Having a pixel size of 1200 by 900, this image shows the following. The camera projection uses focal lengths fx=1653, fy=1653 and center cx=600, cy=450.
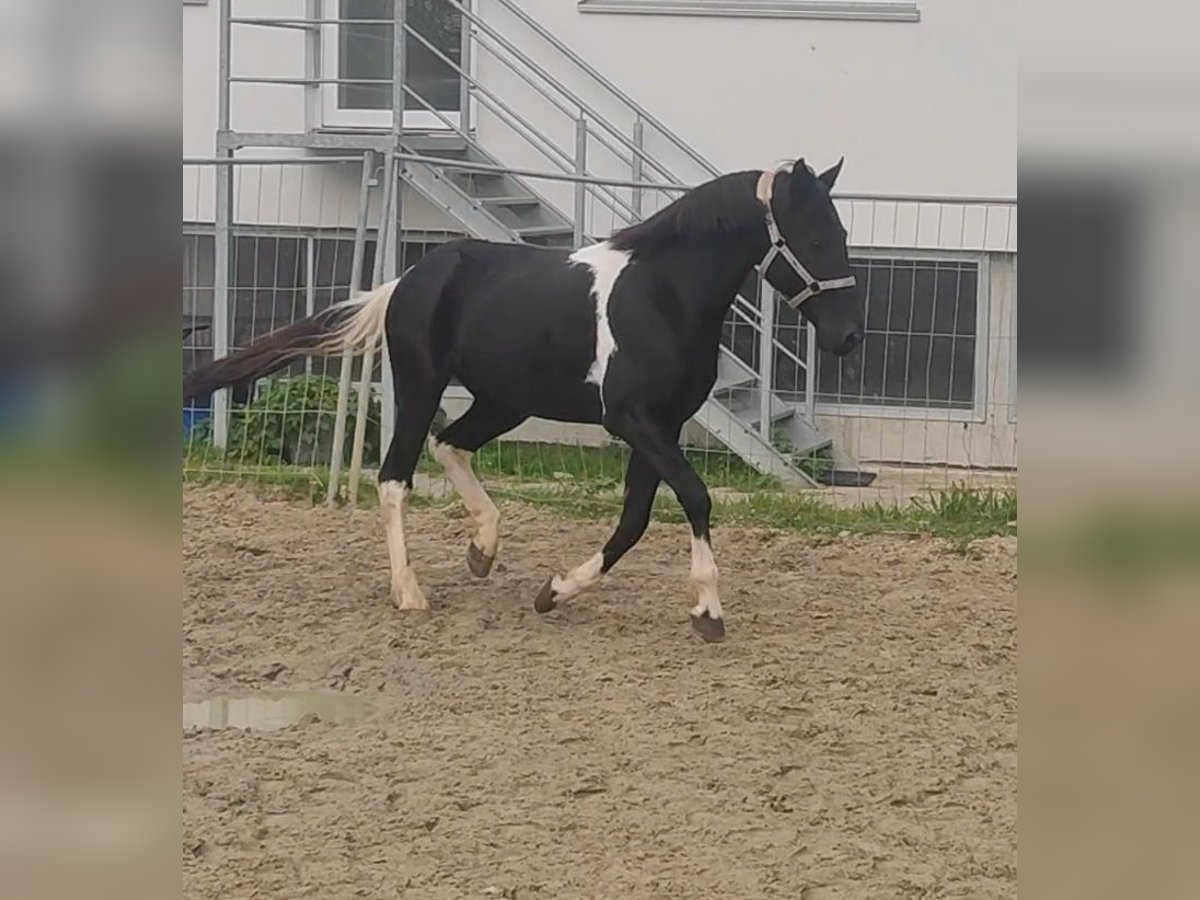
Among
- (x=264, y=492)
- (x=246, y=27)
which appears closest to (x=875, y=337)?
(x=264, y=492)

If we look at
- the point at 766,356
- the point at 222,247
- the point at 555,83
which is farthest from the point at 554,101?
the point at 222,247

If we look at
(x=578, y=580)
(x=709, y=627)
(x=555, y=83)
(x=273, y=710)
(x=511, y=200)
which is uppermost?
(x=555, y=83)

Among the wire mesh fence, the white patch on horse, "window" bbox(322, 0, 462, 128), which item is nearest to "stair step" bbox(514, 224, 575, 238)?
the wire mesh fence

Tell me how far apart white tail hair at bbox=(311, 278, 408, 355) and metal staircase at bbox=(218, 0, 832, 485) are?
3562 mm

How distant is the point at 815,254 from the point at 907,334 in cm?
489

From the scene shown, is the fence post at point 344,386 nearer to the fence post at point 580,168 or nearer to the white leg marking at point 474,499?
the fence post at point 580,168

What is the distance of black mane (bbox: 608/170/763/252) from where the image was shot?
607cm

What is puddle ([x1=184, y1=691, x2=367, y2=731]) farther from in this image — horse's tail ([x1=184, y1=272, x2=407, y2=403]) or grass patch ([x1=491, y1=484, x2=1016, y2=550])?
grass patch ([x1=491, y1=484, x2=1016, y2=550])

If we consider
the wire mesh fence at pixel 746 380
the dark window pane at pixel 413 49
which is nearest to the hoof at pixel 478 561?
the wire mesh fence at pixel 746 380

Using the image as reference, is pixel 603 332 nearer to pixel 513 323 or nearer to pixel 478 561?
pixel 513 323

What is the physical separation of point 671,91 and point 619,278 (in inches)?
211

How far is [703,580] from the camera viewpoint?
6066 mm

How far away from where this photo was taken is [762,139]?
1126cm
